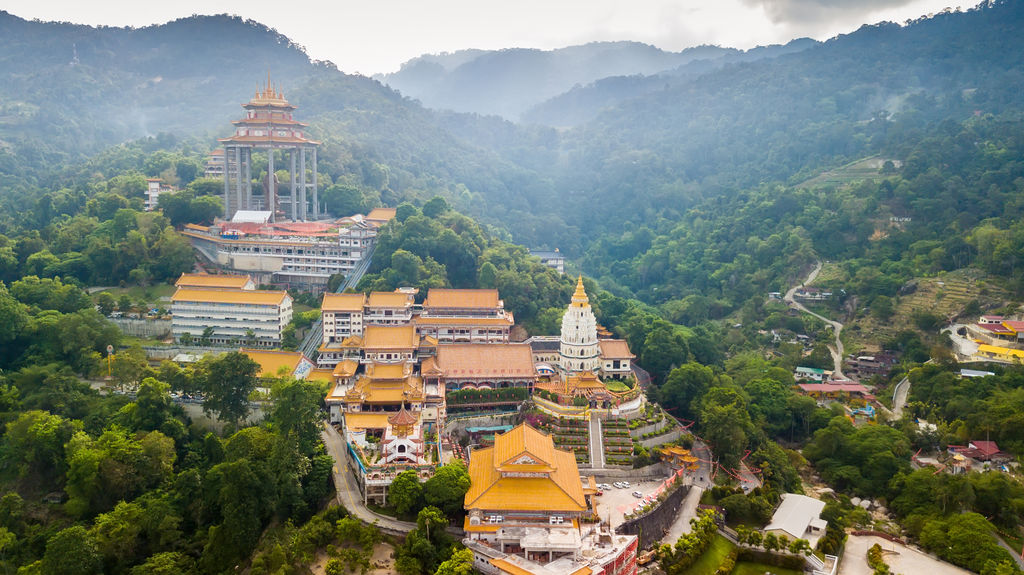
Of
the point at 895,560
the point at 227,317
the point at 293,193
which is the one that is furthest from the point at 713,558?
the point at 293,193

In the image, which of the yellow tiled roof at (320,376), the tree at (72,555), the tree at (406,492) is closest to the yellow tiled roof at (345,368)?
the yellow tiled roof at (320,376)

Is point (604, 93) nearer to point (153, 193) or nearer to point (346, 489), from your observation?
point (153, 193)

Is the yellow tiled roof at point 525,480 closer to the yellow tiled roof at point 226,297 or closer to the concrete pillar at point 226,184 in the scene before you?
the yellow tiled roof at point 226,297

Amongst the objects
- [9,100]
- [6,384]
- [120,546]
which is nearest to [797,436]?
[120,546]

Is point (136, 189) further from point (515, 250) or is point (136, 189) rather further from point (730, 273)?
point (730, 273)

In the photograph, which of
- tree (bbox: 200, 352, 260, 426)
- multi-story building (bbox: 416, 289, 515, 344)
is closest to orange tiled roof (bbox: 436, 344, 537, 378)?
multi-story building (bbox: 416, 289, 515, 344)

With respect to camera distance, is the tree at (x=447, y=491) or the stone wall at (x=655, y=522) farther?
the stone wall at (x=655, y=522)
